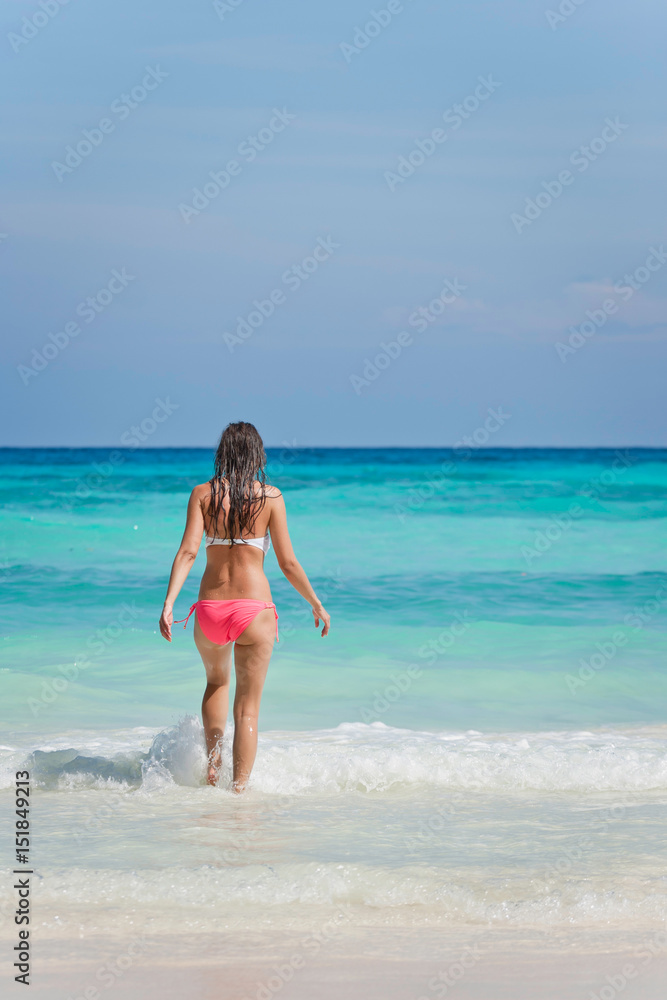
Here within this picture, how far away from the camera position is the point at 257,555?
4.20 metres

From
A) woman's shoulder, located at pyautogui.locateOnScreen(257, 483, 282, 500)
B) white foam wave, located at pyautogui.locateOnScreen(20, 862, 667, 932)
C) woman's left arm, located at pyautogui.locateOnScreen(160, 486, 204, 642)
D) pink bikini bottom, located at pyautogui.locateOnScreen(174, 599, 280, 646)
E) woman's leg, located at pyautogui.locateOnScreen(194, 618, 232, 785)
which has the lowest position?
white foam wave, located at pyautogui.locateOnScreen(20, 862, 667, 932)

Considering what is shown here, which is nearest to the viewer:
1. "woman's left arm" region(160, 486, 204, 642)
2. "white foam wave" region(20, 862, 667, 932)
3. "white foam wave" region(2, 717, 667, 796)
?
"white foam wave" region(20, 862, 667, 932)

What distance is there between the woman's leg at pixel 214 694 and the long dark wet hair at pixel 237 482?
0.46m

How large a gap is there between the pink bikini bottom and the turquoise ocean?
1.91ft

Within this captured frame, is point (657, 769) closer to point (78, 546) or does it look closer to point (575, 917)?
point (575, 917)

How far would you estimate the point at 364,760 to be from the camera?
4492 millimetres

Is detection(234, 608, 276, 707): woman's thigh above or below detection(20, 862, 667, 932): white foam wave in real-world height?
above

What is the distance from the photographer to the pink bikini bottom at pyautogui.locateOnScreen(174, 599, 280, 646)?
4.09 meters

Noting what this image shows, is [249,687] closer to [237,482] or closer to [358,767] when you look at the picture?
[358,767]

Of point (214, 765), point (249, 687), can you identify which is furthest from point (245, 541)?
point (214, 765)

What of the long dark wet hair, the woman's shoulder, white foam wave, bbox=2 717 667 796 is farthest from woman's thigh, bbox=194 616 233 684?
the woman's shoulder

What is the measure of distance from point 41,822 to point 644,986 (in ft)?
7.92

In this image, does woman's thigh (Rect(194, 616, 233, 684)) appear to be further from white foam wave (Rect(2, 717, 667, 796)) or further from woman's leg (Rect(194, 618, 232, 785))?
white foam wave (Rect(2, 717, 667, 796))

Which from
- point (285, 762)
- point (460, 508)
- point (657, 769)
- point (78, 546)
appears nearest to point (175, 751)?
point (285, 762)
